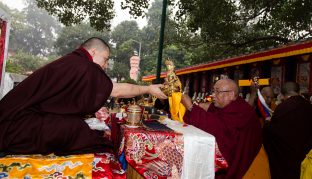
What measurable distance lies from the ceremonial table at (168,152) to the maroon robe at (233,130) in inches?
24.0

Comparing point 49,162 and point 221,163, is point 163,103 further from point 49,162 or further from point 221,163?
point 49,162

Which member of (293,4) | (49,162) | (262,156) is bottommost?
(262,156)

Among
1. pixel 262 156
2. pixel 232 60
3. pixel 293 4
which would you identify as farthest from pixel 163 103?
pixel 293 4

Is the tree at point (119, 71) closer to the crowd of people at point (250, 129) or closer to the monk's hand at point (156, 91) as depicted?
the crowd of people at point (250, 129)

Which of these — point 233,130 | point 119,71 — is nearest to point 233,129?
point 233,130

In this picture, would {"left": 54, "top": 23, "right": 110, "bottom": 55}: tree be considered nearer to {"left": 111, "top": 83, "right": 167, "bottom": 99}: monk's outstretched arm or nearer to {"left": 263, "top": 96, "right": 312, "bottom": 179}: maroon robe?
{"left": 263, "top": 96, "right": 312, "bottom": 179}: maroon robe

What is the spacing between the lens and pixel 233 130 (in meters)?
3.37

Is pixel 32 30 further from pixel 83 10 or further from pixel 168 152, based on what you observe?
pixel 168 152

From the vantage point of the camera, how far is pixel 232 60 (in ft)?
29.0

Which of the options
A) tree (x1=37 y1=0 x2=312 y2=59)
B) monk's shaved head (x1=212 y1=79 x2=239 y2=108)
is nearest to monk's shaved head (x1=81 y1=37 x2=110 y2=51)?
monk's shaved head (x1=212 y1=79 x2=239 y2=108)

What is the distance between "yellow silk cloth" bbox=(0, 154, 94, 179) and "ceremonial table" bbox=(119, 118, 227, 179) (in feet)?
1.07

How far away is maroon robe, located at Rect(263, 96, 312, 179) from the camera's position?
14.2ft

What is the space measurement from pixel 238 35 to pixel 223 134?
43.0ft

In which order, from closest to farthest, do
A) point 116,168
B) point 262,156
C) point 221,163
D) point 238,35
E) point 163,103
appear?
point 116,168, point 221,163, point 262,156, point 163,103, point 238,35
